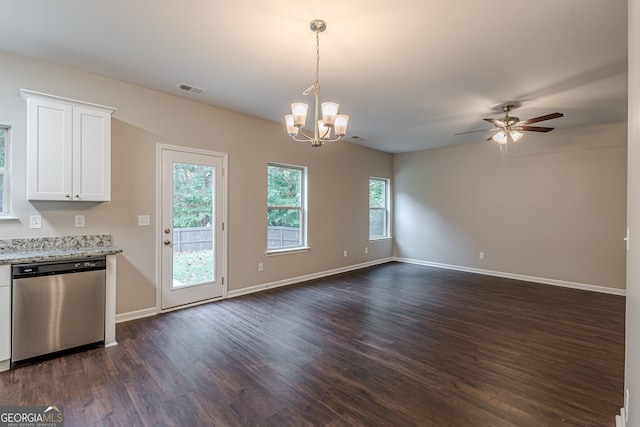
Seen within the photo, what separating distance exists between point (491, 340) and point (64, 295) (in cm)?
413

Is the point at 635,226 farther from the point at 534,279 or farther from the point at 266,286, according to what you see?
the point at 534,279

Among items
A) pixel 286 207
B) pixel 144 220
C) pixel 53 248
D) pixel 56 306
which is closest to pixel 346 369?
pixel 56 306

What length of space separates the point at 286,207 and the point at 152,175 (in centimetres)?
220

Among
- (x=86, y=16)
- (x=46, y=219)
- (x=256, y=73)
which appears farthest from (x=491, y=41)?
(x=46, y=219)

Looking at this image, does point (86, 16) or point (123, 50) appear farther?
point (123, 50)

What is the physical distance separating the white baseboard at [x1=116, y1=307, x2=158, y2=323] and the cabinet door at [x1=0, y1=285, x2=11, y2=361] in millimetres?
1060

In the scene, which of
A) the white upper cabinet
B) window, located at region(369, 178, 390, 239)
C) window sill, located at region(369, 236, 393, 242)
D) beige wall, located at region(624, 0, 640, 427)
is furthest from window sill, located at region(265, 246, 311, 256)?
beige wall, located at region(624, 0, 640, 427)

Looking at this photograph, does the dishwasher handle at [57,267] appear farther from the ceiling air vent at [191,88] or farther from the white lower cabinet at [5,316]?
the ceiling air vent at [191,88]

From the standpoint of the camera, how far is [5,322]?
2406 mm

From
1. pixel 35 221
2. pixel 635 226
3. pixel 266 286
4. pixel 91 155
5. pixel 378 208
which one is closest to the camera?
pixel 635 226

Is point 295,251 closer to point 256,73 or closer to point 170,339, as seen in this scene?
point 170,339

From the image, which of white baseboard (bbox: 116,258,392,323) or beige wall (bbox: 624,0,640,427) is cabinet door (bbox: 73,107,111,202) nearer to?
white baseboard (bbox: 116,258,392,323)

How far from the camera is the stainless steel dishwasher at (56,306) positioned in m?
2.46

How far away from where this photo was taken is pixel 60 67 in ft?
10.1
